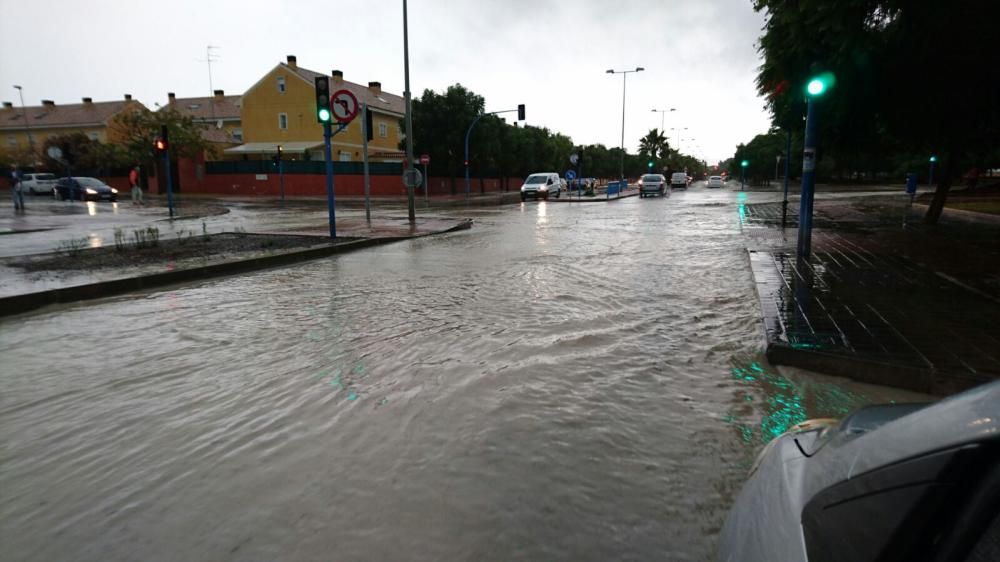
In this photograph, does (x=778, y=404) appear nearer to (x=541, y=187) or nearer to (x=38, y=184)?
(x=541, y=187)

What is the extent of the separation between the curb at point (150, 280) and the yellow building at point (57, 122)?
66146 mm

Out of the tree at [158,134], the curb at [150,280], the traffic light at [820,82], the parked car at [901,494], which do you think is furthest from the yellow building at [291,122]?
the parked car at [901,494]

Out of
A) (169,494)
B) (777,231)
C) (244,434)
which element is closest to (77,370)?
(244,434)

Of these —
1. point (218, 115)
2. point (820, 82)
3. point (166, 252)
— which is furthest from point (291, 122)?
point (820, 82)

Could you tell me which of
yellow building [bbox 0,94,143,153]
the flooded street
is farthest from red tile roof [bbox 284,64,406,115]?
the flooded street

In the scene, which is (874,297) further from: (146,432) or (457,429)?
(146,432)

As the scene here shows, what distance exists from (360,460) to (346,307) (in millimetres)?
4049

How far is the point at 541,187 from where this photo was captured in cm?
3959

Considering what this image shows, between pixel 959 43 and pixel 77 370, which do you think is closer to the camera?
pixel 77 370

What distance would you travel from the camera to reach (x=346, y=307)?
722cm

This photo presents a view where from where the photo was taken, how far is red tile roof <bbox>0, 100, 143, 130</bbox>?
6750 centimetres

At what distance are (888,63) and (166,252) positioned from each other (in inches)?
547

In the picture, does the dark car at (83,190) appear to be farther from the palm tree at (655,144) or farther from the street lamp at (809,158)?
the palm tree at (655,144)

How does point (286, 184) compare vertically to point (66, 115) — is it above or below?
below
